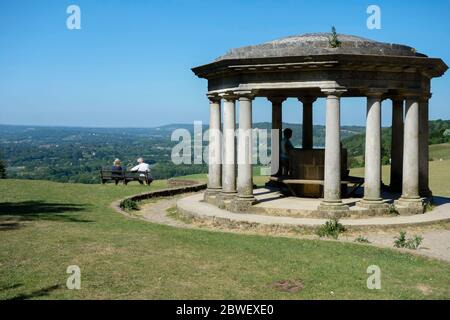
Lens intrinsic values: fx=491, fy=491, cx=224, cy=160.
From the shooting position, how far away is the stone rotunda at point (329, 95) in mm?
13555

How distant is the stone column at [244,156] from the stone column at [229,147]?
0.60m

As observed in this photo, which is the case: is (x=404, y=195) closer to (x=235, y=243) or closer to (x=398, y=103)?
(x=398, y=103)

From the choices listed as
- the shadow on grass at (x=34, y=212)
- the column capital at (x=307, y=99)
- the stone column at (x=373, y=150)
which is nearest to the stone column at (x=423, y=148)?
the stone column at (x=373, y=150)

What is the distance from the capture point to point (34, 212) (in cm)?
1420

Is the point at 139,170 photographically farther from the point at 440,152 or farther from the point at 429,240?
the point at 440,152

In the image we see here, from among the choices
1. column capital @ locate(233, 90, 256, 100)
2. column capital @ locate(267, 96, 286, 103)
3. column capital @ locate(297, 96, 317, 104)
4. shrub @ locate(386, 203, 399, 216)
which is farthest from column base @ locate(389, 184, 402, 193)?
column capital @ locate(233, 90, 256, 100)

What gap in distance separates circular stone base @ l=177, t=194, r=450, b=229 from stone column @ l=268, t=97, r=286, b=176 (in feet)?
17.9

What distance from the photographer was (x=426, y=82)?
15.5 meters

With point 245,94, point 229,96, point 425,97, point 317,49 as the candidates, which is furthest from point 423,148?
point 229,96

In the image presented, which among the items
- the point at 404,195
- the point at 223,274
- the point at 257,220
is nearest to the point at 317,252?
the point at 223,274

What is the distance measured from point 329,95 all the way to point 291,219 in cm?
359

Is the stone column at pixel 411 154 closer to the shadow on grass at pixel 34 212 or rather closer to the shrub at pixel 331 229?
the shrub at pixel 331 229

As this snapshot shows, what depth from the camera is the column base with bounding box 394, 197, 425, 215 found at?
14359mm
